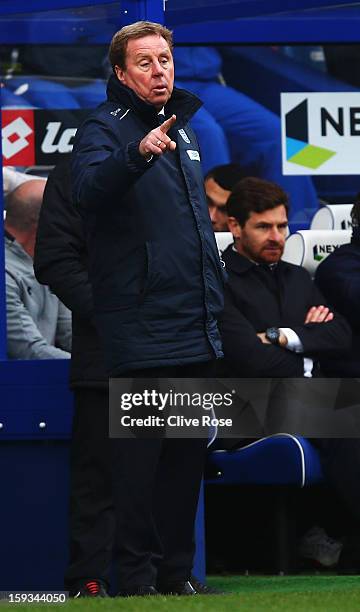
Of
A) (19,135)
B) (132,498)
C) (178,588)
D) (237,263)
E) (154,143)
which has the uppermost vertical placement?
(154,143)

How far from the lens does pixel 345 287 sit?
7188 mm

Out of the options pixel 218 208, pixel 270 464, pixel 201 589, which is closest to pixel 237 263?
pixel 270 464

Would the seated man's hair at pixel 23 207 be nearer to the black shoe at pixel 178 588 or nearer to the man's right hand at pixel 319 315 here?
the man's right hand at pixel 319 315

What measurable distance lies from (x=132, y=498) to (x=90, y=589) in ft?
2.38

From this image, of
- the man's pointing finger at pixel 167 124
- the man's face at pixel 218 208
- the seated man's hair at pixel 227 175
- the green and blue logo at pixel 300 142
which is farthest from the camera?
the green and blue logo at pixel 300 142

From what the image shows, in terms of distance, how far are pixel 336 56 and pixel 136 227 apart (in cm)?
388

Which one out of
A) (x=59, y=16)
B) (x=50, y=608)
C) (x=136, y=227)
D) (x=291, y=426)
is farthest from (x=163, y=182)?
(x=59, y=16)

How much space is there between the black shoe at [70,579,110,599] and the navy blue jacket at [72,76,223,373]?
950 mm

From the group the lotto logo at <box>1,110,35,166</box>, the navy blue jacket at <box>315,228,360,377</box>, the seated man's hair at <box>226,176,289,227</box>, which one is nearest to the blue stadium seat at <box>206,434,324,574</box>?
the navy blue jacket at <box>315,228,360,377</box>

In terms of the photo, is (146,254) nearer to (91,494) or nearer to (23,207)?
(91,494)

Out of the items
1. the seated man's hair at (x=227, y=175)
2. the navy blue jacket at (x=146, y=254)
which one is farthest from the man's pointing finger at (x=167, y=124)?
the seated man's hair at (x=227, y=175)

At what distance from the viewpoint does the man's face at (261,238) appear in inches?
278

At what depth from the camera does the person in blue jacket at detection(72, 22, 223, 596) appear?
527 centimetres

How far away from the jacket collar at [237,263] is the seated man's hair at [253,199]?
14 centimetres
